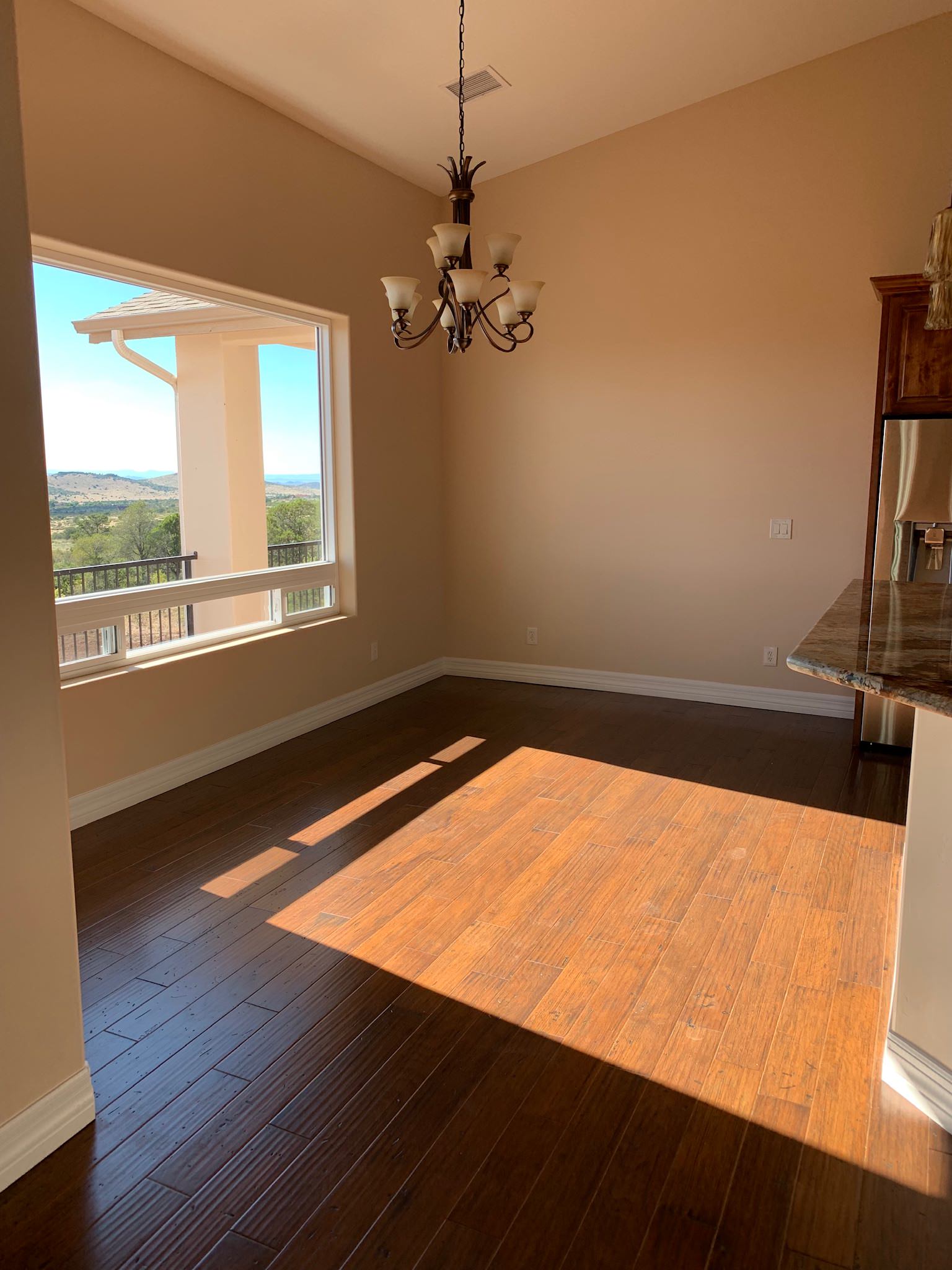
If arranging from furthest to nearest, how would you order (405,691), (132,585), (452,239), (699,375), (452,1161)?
(405,691)
(699,375)
(132,585)
(452,239)
(452,1161)

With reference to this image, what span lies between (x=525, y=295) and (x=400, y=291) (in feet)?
1.48

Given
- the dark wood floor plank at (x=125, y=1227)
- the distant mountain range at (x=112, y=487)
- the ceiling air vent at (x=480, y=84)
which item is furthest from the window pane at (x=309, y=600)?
the dark wood floor plank at (x=125, y=1227)

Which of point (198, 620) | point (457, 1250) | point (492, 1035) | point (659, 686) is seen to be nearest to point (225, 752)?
point (198, 620)

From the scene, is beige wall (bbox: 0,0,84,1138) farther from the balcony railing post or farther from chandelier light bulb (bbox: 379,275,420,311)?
the balcony railing post

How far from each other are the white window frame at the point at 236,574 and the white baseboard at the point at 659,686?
1283 millimetres

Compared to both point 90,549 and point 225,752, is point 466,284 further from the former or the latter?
point 225,752

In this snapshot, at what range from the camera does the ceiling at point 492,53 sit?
11.9ft

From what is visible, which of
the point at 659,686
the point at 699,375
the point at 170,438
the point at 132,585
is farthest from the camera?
the point at 659,686

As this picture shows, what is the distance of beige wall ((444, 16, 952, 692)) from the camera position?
15.8 feet

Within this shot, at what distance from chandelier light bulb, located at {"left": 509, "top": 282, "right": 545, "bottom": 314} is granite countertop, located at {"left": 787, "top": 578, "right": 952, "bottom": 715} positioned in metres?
1.50

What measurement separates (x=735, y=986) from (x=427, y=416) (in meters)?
4.27

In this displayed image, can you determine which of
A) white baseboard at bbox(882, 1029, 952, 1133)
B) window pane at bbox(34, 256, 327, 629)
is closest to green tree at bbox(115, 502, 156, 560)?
window pane at bbox(34, 256, 327, 629)

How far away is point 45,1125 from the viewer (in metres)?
1.91

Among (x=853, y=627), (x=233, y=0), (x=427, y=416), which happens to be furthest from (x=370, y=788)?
(x=233, y=0)
